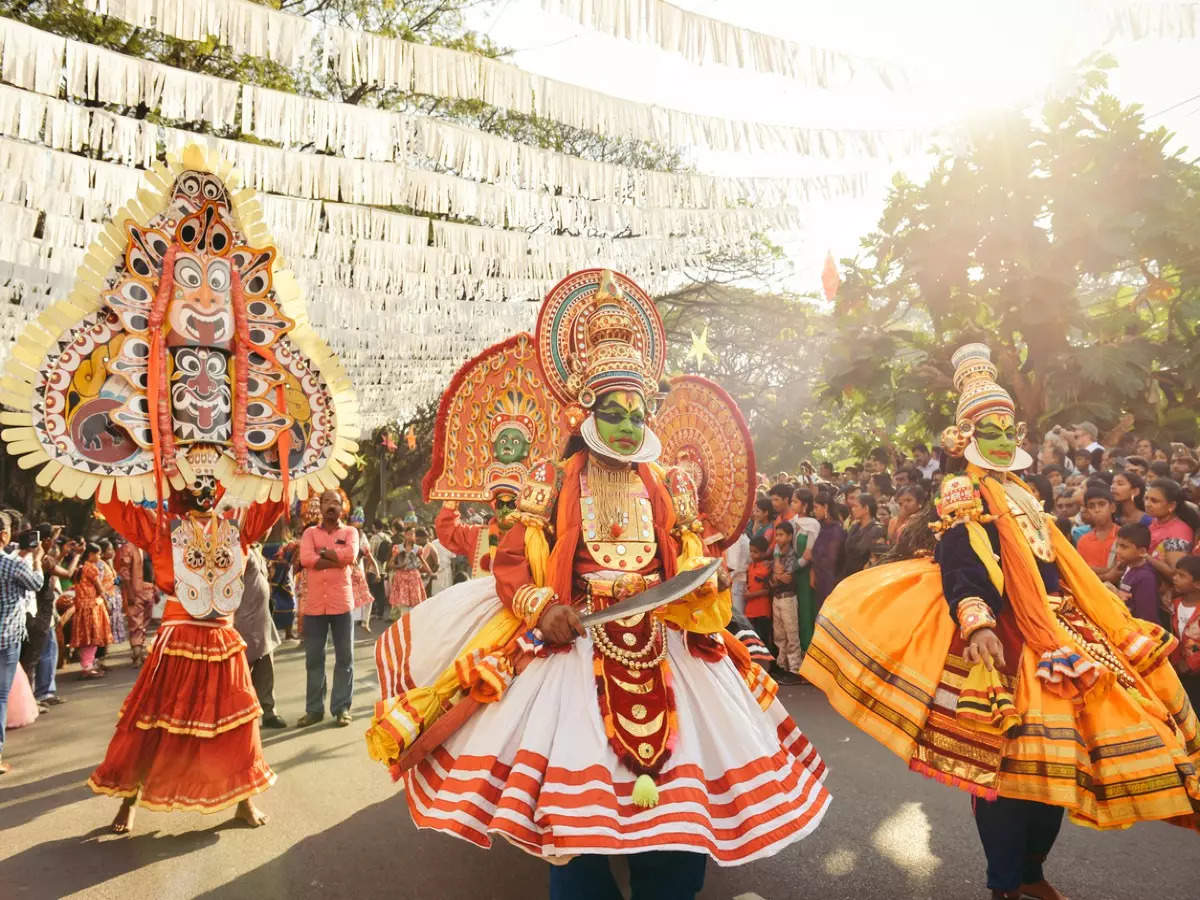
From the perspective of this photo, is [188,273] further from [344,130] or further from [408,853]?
[408,853]

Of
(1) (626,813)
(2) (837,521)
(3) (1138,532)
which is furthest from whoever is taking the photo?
(2) (837,521)

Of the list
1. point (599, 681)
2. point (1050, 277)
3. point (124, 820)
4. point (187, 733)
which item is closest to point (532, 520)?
point (599, 681)

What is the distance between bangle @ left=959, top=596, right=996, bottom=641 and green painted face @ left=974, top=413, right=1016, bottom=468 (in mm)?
714

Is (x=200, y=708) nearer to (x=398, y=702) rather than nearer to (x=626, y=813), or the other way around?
(x=398, y=702)

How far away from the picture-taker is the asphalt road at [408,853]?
3.89 meters

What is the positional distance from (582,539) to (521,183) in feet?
11.5

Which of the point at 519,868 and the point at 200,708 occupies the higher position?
the point at 200,708

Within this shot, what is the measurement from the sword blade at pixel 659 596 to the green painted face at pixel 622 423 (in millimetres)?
641

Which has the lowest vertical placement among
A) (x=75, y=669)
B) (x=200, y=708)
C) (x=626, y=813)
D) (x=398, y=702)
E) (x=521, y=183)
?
(x=75, y=669)

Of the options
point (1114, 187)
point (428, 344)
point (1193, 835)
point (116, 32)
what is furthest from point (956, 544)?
point (116, 32)

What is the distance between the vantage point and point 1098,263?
1074cm

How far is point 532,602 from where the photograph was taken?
320 cm

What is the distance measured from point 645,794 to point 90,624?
33.9 feet

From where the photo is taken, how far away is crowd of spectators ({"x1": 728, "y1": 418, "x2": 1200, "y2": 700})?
5.64 metres
